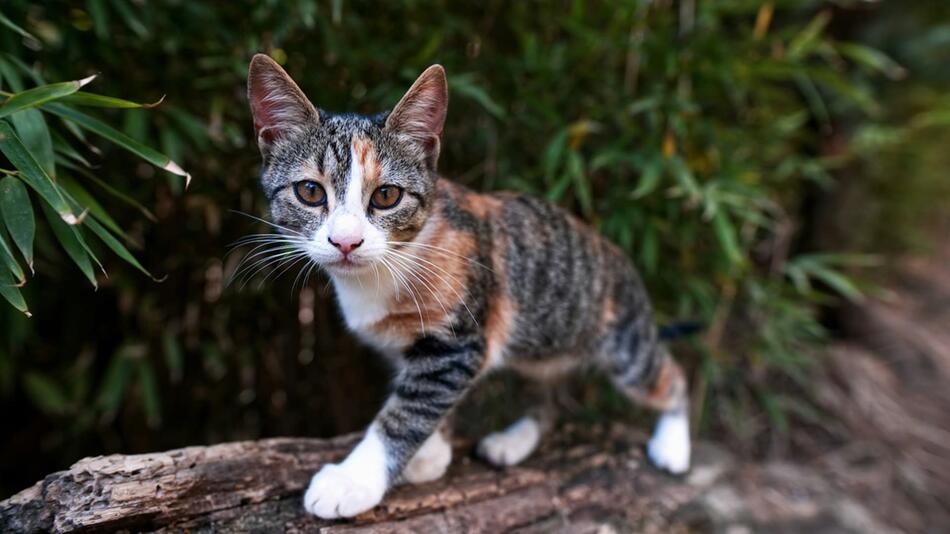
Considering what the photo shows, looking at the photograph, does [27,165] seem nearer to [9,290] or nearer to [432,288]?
[9,290]

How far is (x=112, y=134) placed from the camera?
1699mm

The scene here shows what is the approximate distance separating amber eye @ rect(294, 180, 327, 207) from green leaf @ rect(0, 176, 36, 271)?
0.58 m

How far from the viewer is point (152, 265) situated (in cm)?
266

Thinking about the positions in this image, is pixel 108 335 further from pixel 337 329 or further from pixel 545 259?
pixel 545 259

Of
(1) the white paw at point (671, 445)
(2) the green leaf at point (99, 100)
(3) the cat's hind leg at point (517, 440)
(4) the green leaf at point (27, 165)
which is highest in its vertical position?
(2) the green leaf at point (99, 100)

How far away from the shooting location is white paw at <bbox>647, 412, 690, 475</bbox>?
2.50 meters

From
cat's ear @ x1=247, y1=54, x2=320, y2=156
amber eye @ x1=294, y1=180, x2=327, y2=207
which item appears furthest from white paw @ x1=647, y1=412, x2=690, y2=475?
cat's ear @ x1=247, y1=54, x2=320, y2=156

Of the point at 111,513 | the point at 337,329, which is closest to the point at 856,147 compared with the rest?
the point at 337,329

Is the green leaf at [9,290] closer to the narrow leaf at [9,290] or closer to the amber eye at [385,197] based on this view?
the narrow leaf at [9,290]

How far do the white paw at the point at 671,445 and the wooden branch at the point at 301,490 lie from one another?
0.05 metres

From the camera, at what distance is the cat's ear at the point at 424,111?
66.8 inches

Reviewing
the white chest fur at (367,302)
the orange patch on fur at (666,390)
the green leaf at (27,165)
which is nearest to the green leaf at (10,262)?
the green leaf at (27,165)

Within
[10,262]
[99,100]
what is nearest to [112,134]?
[99,100]

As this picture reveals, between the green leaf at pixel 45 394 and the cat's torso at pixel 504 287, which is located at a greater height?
the cat's torso at pixel 504 287
